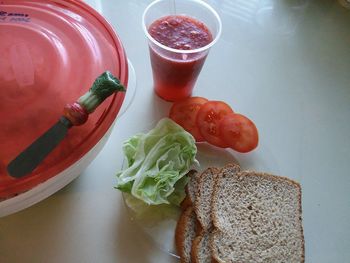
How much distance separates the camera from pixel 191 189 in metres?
0.96

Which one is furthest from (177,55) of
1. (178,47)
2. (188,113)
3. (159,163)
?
(159,163)

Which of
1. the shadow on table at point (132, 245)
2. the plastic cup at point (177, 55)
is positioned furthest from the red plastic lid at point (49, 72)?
the shadow on table at point (132, 245)

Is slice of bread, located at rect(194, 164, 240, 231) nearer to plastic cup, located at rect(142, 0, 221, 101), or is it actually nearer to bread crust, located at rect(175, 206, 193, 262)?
bread crust, located at rect(175, 206, 193, 262)

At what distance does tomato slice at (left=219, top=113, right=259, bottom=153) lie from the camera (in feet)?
3.35

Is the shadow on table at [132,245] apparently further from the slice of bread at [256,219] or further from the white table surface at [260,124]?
the slice of bread at [256,219]

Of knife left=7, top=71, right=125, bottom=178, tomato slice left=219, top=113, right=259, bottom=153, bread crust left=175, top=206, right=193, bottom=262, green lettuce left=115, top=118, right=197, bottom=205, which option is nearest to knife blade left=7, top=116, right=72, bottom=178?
knife left=7, top=71, right=125, bottom=178

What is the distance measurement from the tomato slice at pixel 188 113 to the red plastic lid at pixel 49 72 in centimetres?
29

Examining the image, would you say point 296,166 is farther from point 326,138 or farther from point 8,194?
point 8,194

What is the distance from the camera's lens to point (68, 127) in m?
0.71

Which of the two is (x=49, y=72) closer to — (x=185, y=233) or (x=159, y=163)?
(x=159, y=163)

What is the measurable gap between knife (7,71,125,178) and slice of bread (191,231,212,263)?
394 mm

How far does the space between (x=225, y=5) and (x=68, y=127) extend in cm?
94

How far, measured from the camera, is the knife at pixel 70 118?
27.1 inches

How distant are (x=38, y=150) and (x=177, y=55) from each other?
0.45m
